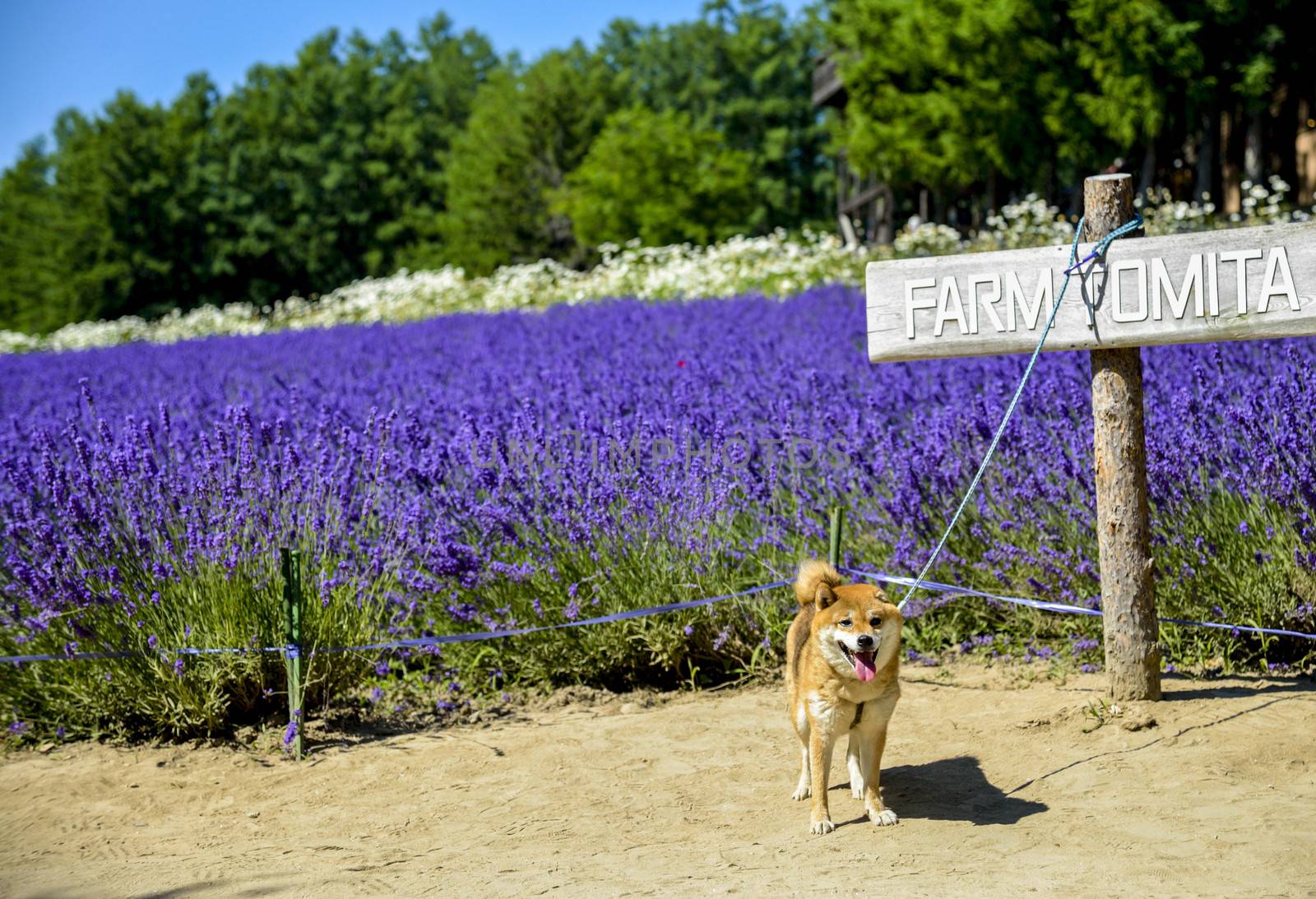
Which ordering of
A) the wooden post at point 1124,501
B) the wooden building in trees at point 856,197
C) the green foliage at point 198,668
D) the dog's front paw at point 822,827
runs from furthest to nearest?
the wooden building in trees at point 856,197
the green foliage at point 198,668
the wooden post at point 1124,501
the dog's front paw at point 822,827

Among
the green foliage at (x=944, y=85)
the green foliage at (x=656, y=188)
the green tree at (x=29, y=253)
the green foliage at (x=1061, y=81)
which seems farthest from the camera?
the green tree at (x=29, y=253)

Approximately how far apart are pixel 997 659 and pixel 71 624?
10.8 feet

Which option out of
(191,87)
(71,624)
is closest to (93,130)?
(191,87)

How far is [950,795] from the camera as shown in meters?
3.65

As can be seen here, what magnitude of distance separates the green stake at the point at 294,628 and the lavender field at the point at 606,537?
0.23m

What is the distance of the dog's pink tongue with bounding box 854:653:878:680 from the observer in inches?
124

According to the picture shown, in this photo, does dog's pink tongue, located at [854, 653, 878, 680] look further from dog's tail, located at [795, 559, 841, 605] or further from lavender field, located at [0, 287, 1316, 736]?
A: lavender field, located at [0, 287, 1316, 736]

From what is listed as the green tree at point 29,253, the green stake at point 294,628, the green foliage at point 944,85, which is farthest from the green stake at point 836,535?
the green tree at point 29,253

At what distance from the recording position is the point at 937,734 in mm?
4203

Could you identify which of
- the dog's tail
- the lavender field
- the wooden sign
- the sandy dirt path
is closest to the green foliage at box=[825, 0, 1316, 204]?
the lavender field

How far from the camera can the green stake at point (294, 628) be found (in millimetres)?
4375

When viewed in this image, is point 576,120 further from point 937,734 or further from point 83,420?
point 937,734

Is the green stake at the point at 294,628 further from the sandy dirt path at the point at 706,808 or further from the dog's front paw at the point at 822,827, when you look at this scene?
the dog's front paw at the point at 822,827

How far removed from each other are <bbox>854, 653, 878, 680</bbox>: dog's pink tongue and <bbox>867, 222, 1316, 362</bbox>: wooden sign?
126cm
